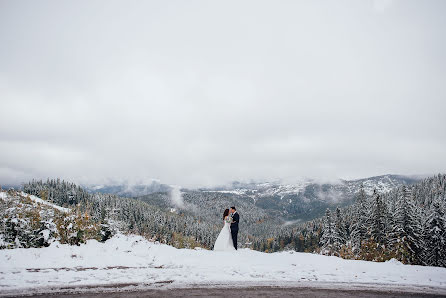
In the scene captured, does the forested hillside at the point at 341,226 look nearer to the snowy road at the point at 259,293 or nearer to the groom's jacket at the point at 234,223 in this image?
the groom's jacket at the point at 234,223

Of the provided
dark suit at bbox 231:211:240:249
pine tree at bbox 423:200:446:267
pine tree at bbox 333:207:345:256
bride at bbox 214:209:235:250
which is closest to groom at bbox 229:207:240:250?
dark suit at bbox 231:211:240:249

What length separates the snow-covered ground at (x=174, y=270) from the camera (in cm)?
702

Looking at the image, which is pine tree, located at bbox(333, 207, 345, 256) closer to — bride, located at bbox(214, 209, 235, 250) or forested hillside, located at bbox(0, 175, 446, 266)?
forested hillside, located at bbox(0, 175, 446, 266)

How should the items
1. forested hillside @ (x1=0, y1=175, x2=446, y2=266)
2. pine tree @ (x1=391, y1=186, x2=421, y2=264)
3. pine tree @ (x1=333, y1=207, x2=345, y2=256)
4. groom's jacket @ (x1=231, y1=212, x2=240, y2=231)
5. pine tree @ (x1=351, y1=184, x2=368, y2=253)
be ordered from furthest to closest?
1. pine tree @ (x1=333, y1=207, x2=345, y2=256)
2. pine tree @ (x1=351, y1=184, x2=368, y2=253)
3. pine tree @ (x1=391, y1=186, x2=421, y2=264)
4. groom's jacket @ (x1=231, y1=212, x2=240, y2=231)
5. forested hillside @ (x1=0, y1=175, x2=446, y2=266)

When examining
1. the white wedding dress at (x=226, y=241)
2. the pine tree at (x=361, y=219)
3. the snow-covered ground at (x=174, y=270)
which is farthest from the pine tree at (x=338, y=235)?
the snow-covered ground at (x=174, y=270)

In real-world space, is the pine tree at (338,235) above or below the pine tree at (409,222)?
below

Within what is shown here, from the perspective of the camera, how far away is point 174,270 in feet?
28.0

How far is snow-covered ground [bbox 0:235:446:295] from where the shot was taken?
7016 mm

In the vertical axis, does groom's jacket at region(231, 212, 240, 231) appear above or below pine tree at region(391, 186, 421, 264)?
above

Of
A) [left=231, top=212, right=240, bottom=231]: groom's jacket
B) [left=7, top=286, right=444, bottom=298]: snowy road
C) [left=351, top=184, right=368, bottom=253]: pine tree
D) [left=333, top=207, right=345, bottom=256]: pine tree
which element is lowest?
[left=333, top=207, right=345, bottom=256]: pine tree

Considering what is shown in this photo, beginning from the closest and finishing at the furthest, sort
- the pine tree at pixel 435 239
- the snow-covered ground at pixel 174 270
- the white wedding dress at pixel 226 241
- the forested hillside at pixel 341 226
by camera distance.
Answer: the snow-covered ground at pixel 174 270
the forested hillside at pixel 341 226
the white wedding dress at pixel 226 241
the pine tree at pixel 435 239

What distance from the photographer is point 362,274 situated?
8.79 meters

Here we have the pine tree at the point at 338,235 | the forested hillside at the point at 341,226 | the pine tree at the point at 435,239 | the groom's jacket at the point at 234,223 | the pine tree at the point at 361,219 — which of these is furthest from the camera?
the pine tree at the point at 338,235

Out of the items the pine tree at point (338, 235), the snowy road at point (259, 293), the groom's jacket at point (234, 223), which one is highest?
the groom's jacket at point (234, 223)
